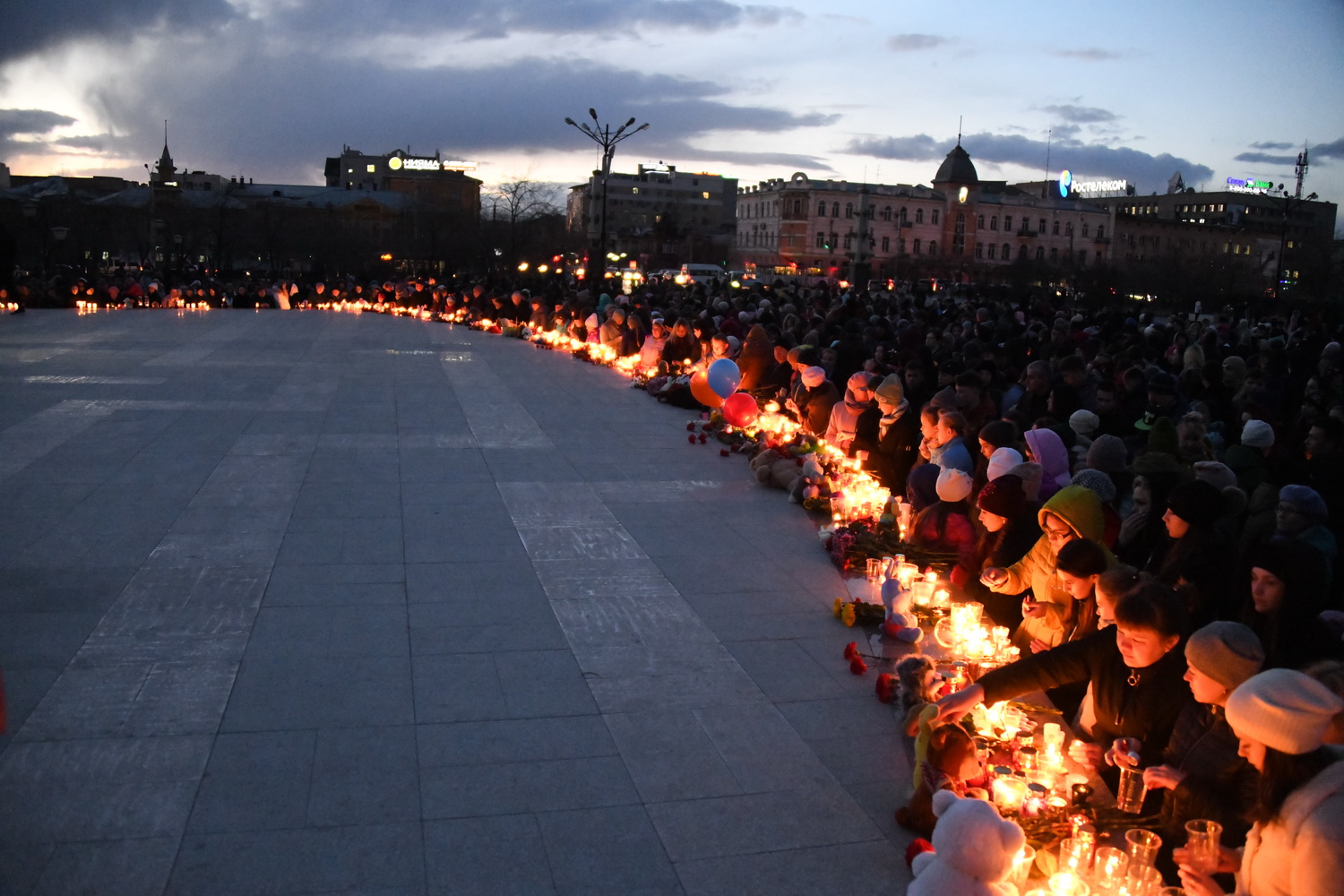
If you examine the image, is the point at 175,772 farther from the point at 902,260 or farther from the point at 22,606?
the point at 902,260

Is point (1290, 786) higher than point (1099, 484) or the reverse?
the reverse

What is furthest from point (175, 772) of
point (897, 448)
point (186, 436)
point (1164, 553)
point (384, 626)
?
point (186, 436)

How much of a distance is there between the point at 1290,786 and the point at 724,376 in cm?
1041

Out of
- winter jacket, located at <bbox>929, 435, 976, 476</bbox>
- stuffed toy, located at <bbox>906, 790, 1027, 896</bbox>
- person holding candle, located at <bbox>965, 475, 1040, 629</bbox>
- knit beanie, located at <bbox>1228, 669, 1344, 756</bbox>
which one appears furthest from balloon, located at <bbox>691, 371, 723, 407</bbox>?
knit beanie, located at <bbox>1228, 669, 1344, 756</bbox>

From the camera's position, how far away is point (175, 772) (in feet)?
15.2

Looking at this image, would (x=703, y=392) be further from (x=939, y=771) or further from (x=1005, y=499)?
(x=939, y=771)

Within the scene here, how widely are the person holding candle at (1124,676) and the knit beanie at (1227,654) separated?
419 millimetres

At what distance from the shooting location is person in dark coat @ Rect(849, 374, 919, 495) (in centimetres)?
941

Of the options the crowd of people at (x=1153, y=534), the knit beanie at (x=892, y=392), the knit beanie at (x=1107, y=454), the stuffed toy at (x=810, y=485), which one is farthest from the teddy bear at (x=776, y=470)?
the knit beanie at (x=1107, y=454)

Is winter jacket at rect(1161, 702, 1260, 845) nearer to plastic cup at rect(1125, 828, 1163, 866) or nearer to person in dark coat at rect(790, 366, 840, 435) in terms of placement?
plastic cup at rect(1125, 828, 1163, 866)

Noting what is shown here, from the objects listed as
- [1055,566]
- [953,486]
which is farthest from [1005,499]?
[953,486]

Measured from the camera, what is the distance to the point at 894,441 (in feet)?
31.3

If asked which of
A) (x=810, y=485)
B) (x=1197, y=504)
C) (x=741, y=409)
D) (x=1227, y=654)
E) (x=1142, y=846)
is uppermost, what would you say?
(x=1197, y=504)

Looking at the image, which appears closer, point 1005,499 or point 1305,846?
point 1305,846
